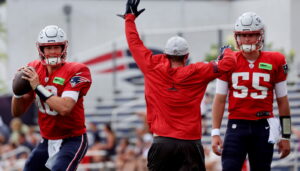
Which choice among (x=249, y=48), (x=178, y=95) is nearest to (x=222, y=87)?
(x=249, y=48)

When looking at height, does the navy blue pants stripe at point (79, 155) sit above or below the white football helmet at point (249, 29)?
below

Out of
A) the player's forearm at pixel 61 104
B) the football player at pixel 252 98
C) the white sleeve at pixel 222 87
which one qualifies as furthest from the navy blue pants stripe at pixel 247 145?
the player's forearm at pixel 61 104

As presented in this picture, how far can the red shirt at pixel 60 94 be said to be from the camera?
8266 millimetres

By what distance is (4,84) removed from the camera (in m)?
28.5

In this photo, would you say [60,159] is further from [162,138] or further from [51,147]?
[162,138]

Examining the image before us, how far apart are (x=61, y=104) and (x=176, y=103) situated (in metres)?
1.12

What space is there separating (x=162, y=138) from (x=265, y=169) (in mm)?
1319

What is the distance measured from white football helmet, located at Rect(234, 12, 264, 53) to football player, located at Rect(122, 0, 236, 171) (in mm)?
520

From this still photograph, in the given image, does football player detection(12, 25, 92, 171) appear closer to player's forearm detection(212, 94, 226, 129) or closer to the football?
the football

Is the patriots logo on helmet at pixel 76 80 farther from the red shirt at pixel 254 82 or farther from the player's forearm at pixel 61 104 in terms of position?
the red shirt at pixel 254 82

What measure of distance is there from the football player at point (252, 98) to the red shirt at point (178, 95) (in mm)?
572

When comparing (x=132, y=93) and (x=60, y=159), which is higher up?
(x=60, y=159)

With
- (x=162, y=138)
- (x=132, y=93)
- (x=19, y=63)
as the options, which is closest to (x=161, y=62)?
(x=162, y=138)

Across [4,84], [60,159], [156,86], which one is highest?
[156,86]
